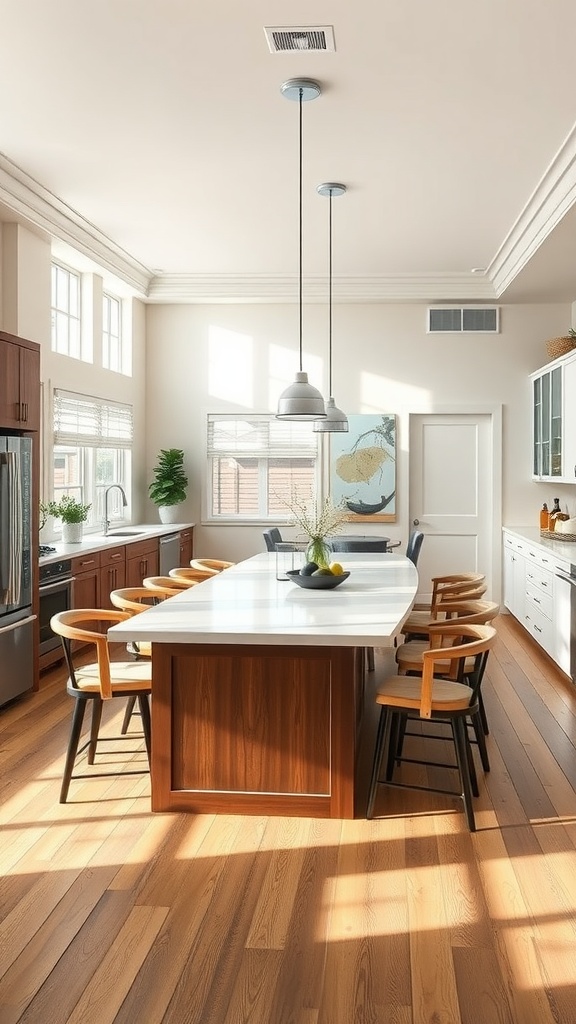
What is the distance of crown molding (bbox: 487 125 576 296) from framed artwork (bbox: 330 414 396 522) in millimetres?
1793

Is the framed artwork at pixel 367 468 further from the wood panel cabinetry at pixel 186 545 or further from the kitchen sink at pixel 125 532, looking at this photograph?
the kitchen sink at pixel 125 532

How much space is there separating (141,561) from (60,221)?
110 inches

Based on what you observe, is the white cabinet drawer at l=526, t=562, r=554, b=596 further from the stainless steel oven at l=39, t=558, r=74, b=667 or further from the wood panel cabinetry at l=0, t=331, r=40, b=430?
the wood panel cabinetry at l=0, t=331, r=40, b=430

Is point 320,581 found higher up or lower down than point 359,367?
lower down

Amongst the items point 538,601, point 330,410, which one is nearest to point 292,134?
point 330,410

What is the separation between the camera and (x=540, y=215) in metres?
6.09

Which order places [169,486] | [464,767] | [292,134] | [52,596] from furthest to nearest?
1. [169,486]
2. [52,596]
3. [292,134]
4. [464,767]

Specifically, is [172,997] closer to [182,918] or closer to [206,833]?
[182,918]

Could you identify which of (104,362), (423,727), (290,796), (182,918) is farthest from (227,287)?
(182,918)

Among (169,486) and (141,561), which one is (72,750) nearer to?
(141,561)

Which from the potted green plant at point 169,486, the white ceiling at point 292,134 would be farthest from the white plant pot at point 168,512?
the white ceiling at point 292,134

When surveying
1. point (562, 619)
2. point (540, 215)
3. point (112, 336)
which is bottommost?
point (562, 619)

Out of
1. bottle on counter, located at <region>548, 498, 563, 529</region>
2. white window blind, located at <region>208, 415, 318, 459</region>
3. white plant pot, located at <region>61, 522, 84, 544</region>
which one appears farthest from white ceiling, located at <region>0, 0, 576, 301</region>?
white plant pot, located at <region>61, 522, 84, 544</region>

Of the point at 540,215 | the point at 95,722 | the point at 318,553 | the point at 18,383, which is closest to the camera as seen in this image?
the point at 95,722
